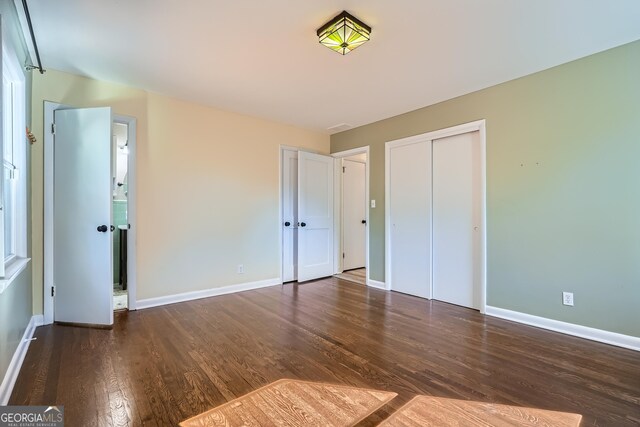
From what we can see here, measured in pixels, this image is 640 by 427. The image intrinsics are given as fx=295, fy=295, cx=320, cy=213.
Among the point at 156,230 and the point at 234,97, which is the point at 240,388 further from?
the point at 234,97

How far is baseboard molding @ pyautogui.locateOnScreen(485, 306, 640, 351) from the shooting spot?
94.4 inches

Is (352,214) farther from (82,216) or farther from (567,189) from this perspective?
(82,216)

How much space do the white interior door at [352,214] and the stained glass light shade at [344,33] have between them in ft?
10.6

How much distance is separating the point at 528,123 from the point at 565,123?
0.29 meters

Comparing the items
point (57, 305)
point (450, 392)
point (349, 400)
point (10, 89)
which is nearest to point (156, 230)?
point (57, 305)

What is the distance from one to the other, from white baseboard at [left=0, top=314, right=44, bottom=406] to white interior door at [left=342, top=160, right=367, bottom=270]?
13.7 feet

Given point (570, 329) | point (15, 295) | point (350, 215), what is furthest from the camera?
point (350, 215)

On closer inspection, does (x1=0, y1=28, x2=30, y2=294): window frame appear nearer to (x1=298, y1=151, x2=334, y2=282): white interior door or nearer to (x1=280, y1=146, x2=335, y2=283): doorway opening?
(x1=280, y1=146, x2=335, y2=283): doorway opening

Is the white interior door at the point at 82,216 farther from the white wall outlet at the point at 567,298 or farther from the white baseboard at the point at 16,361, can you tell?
the white wall outlet at the point at 567,298

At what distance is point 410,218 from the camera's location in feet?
13.2

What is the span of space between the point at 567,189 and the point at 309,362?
2.74 meters

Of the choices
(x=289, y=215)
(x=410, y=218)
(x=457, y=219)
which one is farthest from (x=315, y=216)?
(x=457, y=219)

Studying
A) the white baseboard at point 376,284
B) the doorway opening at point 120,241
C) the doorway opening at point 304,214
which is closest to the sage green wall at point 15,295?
the doorway opening at point 120,241

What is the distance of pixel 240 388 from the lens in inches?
72.2
